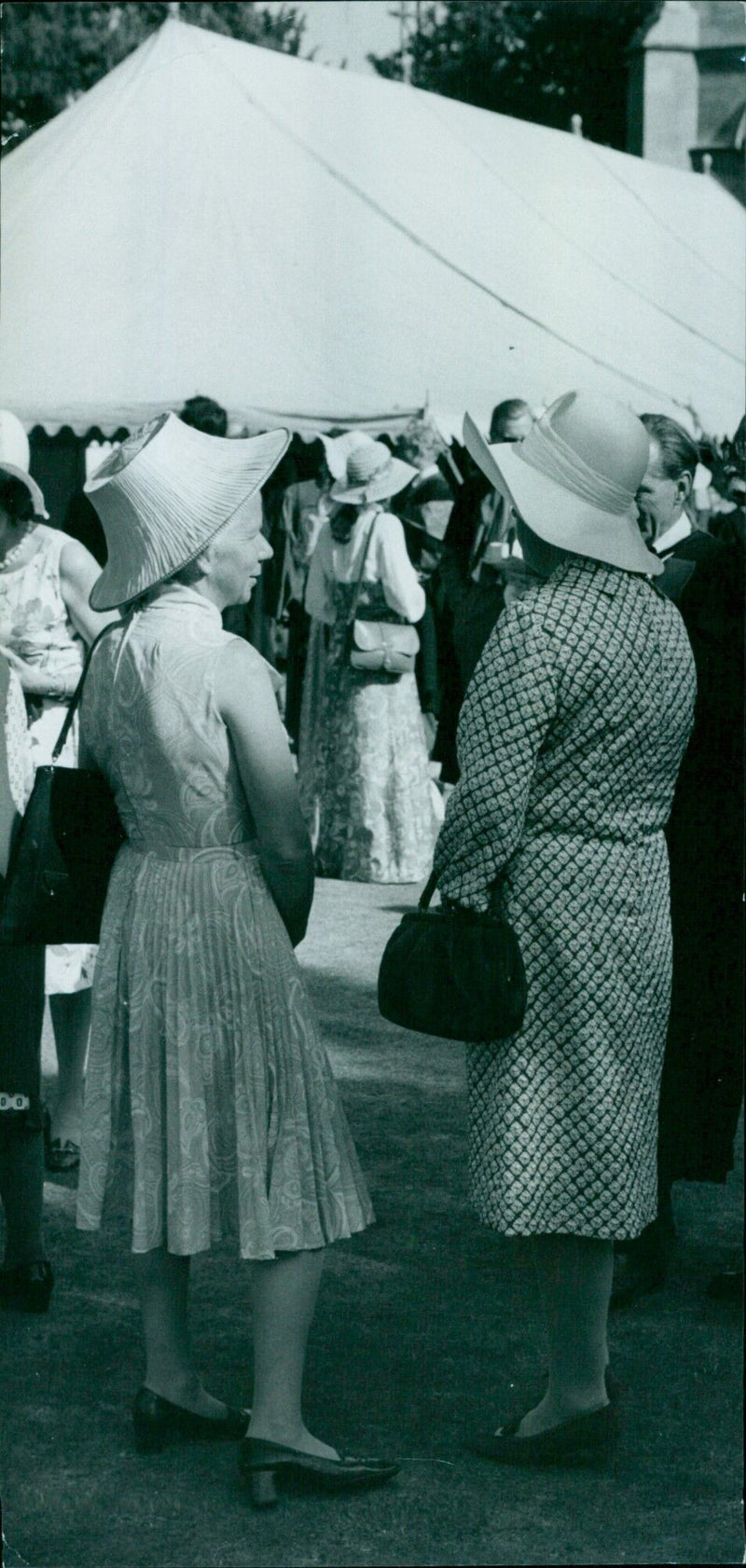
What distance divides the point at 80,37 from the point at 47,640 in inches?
1525

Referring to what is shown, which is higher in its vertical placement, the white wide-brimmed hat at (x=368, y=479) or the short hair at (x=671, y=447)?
the short hair at (x=671, y=447)

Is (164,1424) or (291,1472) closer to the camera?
(291,1472)

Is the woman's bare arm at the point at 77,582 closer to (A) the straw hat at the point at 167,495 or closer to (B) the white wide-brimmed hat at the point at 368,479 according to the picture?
(A) the straw hat at the point at 167,495

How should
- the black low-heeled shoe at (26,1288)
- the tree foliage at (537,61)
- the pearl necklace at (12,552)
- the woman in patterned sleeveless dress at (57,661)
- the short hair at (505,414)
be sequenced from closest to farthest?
the black low-heeled shoe at (26,1288) < the pearl necklace at (12,552) < the woman in patterned sleeveless dress at (57,661) < the short hair at (505,414) < the tree foliage at (537,61)

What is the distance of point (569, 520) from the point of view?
11.3ft

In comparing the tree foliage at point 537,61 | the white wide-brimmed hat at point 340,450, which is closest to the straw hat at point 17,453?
the white wide-brimmed hat at point 340,450

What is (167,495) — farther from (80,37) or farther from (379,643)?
(80,37)

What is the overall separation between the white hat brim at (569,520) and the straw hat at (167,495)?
406 millimetres

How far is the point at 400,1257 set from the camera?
4.57 m

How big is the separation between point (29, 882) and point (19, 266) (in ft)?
38.1

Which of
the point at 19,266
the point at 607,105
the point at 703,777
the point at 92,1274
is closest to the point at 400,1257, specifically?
the point at 92,1274

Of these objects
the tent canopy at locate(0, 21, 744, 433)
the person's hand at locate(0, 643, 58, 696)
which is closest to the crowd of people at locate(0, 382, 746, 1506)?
the person's hand at locate(0, 643, 58, 696)

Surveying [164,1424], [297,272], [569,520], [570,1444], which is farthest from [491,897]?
[297,272]

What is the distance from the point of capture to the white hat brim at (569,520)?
3418 millimetres
